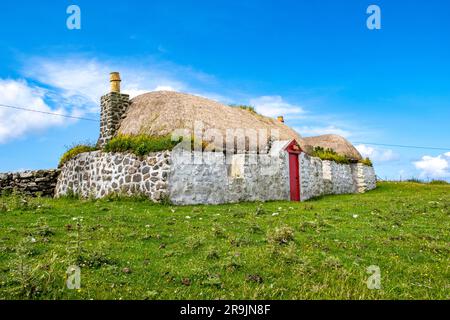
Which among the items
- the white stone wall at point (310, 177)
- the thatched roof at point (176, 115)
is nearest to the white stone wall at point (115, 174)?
the thatched roof at point (176, 115)

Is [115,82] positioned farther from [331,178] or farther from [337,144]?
[337,144]

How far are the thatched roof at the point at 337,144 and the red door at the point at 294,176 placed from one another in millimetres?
10348

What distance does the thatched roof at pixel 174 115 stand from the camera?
20812 mm

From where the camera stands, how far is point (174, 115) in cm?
2119

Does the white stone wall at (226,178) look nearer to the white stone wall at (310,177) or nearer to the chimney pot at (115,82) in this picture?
the white stone wall at (310,177)

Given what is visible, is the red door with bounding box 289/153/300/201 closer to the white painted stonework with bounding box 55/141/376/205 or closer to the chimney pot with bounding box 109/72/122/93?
the white painted stonework with bounding box 55/141/376/205

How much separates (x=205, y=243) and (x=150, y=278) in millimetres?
2820

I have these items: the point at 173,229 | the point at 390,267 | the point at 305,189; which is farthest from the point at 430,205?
the point at 173,229

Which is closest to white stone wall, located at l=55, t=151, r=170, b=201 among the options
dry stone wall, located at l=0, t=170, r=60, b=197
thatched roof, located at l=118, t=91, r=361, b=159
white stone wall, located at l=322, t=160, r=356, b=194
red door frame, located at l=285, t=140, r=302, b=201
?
dry stone wall, located at l=0, t=170, r=60, b=197

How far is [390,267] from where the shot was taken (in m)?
8.33

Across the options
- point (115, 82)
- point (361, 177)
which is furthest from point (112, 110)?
point (361, 177)

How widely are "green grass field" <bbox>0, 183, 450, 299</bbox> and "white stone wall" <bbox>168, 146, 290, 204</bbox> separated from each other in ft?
13.5

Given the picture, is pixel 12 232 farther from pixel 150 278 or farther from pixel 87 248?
pixel 150 278

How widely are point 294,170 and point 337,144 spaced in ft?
39.7
